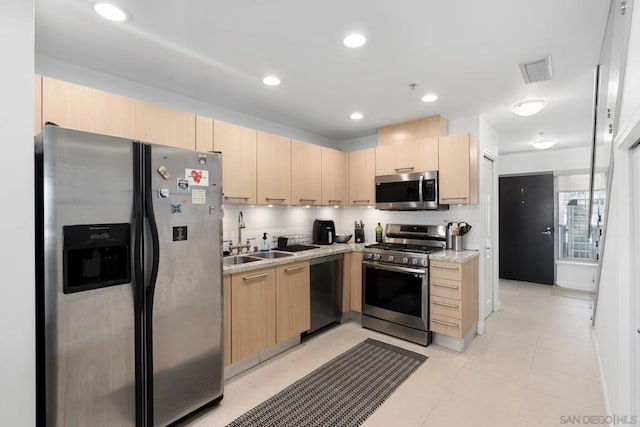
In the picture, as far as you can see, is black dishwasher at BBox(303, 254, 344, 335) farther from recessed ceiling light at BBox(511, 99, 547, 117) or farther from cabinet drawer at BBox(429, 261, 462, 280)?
recessed ceiling light at BBox(511, 99, 547, 117)

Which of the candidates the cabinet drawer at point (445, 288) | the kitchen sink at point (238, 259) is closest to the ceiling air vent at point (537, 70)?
the cabinet drawer at point (445, 288)

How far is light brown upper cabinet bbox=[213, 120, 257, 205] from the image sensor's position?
2711mm

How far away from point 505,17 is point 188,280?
2.50 m

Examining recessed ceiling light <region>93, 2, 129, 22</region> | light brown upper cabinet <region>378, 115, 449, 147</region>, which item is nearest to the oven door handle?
light brown upper cabinet <region>378, 115, 449, 147</region>

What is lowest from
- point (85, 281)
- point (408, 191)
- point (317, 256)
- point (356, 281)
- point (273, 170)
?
point (356, 281)

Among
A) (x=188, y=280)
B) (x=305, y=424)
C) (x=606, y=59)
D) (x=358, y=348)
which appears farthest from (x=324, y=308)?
(x=606, y=59)

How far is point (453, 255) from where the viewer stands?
3.08m

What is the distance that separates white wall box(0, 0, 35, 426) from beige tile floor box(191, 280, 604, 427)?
1.04m

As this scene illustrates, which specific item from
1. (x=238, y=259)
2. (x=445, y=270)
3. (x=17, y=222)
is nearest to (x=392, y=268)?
(x=445, y=270)

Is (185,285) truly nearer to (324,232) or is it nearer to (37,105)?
(37,105)

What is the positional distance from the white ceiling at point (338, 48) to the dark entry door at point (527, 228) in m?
2.71

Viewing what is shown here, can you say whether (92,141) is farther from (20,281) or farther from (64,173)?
(20,281)

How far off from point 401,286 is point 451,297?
514 mm

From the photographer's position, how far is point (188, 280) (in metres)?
1.94
